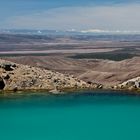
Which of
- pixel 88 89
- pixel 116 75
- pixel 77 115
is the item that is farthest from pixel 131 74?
pixel 77 115

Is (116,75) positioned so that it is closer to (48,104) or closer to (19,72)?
(19,72)

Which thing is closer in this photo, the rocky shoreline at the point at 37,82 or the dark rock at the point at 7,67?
the rocky shoreline at the point at 37,82

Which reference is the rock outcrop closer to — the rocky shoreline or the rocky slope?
the rocky shoreline

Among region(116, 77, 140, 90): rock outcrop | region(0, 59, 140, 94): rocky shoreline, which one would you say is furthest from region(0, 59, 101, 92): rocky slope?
region(116, 77, 140, 90): rock outcrop

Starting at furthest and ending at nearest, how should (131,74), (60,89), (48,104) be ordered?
(131,74), (60,89), (48,104)

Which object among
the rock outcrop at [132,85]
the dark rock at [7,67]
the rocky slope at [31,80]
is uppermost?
the dark rock at [7,67]

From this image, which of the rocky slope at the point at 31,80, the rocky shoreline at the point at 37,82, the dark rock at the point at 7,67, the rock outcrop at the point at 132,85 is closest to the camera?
the rocky shoreline at the point at 37,82

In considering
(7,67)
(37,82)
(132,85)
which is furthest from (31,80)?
(132,85)

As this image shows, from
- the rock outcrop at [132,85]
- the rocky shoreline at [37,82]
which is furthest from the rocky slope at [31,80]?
the rock outcrop at [132,85]

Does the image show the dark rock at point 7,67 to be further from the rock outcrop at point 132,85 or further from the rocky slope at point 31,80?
the rock outcrop at point 132,85
